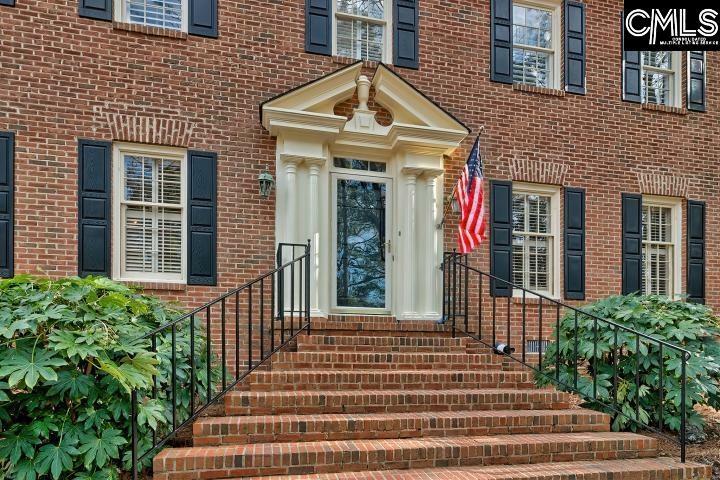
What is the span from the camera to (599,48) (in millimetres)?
7969

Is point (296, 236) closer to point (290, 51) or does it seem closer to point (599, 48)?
point (290, 51)

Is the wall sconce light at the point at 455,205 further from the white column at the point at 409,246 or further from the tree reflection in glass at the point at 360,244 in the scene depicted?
the tree reflection in glass at the point at 360,244

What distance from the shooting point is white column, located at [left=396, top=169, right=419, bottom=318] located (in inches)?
262

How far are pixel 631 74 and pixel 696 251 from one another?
2.85m

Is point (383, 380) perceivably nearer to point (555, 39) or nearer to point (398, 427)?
point (398, 427)

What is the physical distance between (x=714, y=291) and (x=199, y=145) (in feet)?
25.5

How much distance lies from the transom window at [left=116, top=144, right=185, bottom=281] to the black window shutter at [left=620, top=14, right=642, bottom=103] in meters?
6.37

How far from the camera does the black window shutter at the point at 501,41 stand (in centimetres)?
745

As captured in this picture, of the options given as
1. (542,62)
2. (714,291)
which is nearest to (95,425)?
(542,62)

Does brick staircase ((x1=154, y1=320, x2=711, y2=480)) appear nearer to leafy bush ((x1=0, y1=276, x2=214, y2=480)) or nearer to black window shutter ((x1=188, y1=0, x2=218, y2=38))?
leafy bush ((x1=0, y1=276, x2=214, y2=480))

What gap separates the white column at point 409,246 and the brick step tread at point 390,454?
2.36 metres

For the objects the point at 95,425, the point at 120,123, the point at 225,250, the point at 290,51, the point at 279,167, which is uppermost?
the point at 290,51

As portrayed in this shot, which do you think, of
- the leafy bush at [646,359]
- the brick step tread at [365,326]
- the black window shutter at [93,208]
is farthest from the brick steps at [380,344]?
the black window shutter at [93,208]
